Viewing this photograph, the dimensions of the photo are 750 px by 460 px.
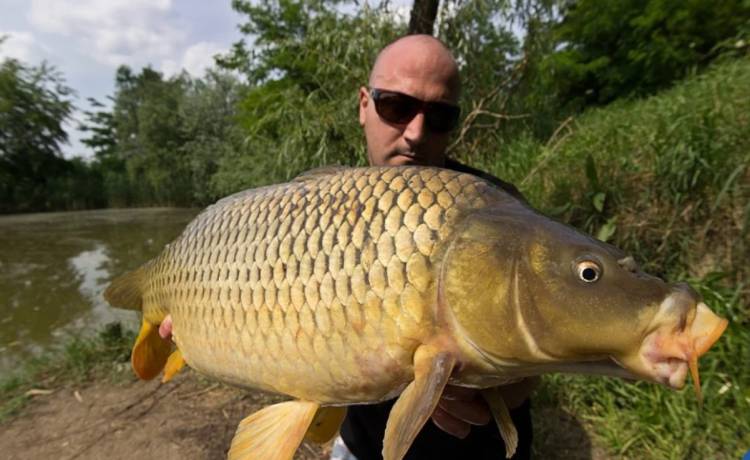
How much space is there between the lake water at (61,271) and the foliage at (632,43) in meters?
5.48

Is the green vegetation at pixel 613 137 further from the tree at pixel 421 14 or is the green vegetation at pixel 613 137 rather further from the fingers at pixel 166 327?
the fingers at pixel 166 327

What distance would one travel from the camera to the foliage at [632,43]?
17.4 feet

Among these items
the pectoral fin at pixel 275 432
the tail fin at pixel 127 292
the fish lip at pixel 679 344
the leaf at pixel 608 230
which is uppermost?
the fish lip at pixel 679 344

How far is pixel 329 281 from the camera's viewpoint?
686 millimetres

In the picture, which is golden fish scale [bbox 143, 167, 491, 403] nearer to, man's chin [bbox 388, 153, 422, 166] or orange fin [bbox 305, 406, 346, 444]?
orange fin [bbox 305, 406, 346, 444]

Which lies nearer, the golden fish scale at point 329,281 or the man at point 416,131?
the golden fish scale at point 329,281

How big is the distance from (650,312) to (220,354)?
680 mm

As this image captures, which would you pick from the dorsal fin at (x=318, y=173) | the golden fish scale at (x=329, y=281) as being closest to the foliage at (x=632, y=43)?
the dorsal fin at (x=318, y=173)

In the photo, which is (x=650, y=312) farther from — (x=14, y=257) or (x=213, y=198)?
(x=213, y=198)

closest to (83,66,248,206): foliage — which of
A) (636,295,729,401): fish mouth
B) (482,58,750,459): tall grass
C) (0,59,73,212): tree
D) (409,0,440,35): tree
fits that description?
(0,59,73,212): tree

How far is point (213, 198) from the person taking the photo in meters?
17.9

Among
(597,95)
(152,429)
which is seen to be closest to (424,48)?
(152,429)

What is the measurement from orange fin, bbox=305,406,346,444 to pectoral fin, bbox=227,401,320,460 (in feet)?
0.64

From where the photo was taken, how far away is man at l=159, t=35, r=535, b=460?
125cm
